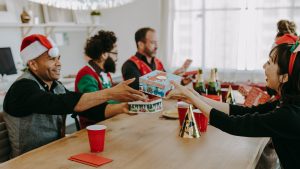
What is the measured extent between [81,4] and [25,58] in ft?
1.81

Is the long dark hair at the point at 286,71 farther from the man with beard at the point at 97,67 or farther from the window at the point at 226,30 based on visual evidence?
the window at the point at 226,30

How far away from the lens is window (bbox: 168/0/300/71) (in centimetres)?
455

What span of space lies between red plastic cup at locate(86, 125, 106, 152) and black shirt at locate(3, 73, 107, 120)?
0.37 m

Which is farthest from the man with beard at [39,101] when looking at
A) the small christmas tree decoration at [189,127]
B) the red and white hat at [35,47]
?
the small christmas tree decoration at [189,127]

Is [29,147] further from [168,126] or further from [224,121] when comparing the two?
[224,121]

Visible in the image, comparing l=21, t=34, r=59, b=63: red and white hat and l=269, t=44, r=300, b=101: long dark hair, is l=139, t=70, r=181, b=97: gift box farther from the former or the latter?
l=21, t=34, r=59, b=63: red and white hat

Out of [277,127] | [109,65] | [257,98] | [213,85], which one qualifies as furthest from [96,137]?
[109,65]

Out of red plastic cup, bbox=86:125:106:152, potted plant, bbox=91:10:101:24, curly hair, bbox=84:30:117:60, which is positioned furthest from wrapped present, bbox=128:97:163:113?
potted plant, bbox=91:10:101:24

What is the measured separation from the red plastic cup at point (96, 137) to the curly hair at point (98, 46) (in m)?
1.37

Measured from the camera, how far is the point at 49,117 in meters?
2.05

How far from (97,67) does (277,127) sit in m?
1.62

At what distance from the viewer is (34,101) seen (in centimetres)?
191

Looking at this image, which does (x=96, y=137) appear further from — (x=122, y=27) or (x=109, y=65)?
(x=122, y=27)

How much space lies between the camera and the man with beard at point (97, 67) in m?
2.65
